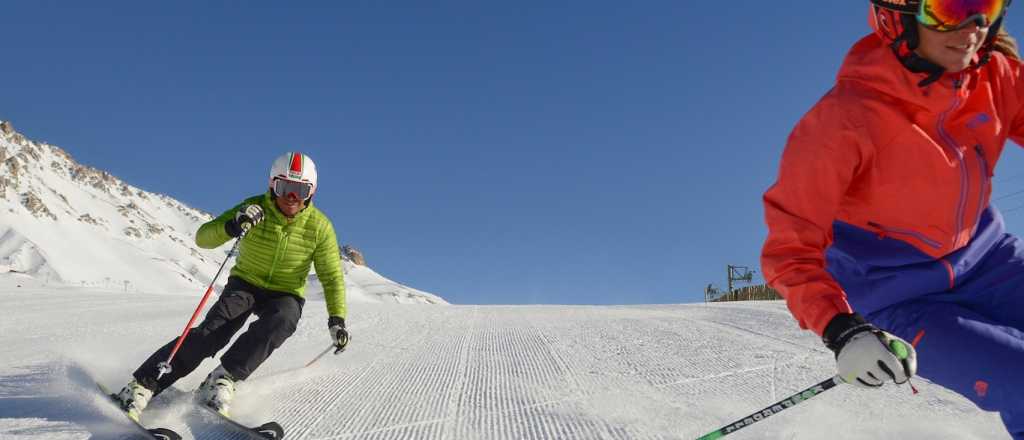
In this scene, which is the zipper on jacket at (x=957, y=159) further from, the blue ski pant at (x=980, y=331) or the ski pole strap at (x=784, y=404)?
the ski pole strap at (x=784, y=404)

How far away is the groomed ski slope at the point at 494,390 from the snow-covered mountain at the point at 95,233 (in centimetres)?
6355

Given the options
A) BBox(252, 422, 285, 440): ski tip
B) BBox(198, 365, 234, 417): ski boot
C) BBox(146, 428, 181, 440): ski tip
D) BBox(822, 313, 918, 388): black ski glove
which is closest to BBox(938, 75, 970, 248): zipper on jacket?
BBox(822, 313, 918, 388): black ski glove

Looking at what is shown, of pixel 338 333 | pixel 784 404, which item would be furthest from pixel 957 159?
pixel 338 333

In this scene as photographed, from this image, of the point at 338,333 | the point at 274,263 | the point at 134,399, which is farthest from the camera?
the point at 274,263

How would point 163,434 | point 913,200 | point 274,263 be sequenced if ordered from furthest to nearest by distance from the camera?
point 274,263
point 163,434
point 913,200

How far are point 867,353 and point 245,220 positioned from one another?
3590 mm

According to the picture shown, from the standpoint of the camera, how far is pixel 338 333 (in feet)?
13.4

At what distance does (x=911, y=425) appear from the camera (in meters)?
2.82

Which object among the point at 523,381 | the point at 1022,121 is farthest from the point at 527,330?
the point at 1022,121

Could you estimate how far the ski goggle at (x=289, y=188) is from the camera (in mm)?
4250

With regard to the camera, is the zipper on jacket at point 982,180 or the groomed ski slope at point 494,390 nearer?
the zipper on jacket at point 982,180

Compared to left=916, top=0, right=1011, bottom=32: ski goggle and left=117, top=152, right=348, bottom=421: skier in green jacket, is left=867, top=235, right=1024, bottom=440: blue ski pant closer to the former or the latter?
left=916, top=0, right=1011, bottom=32: ski goggle

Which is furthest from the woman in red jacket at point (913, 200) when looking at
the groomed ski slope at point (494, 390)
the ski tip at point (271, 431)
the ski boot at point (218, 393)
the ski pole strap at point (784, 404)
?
the ski boot at point (218, 393)

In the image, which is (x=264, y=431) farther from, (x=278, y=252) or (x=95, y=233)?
(x=95, y=233)
